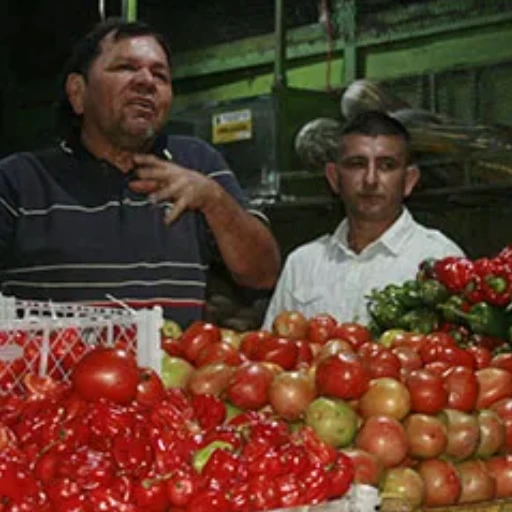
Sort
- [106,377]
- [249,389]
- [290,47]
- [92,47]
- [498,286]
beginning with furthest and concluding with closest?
[290,47]
[92,47]
[498,286]
[249,389]
[106,377]

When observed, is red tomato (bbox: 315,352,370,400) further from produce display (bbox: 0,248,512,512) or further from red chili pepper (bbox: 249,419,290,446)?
red chili pepper (bbox: 249,419,290,446)

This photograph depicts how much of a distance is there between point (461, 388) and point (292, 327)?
2.07 feet

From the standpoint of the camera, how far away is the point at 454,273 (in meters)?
3.29

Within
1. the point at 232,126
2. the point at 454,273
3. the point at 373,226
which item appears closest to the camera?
the point at 454,273

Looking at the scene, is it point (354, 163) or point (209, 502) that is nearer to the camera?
point (209, 502)

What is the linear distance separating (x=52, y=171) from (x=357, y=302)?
1543 mm

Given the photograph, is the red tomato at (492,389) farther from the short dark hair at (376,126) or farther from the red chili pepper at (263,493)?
the short dark hair at (376,126)

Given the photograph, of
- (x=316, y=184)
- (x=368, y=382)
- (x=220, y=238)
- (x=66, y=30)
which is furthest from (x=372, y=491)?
(x=66, y=30)

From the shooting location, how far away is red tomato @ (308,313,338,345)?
2.95 m

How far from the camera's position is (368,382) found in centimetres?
238

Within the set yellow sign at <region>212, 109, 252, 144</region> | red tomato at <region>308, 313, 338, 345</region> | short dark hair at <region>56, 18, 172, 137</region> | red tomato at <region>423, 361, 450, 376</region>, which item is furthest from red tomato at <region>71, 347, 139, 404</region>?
yellow sign at <region>212, 109, 252, 144</region>

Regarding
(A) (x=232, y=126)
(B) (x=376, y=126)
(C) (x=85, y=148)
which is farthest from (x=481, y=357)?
(A) (x=232, y=126)

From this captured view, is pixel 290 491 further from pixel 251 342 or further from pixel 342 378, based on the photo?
pixel 251 342

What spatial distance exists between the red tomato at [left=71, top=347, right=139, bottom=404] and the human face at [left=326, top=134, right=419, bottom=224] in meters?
2.60
